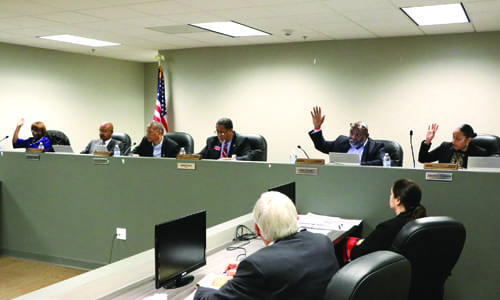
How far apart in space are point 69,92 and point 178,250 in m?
7.09

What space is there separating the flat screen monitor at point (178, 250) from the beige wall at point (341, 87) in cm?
493

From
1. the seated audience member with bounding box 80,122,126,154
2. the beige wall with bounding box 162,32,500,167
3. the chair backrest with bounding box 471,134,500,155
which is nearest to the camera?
the chair backrest with bounding box 471,134,500,155

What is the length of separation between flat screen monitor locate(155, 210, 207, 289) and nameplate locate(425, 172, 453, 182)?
Answer: 1.68 metres

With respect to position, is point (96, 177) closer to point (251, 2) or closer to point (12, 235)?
point (12, 235)

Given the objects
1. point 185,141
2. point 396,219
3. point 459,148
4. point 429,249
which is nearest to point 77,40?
point 185,141

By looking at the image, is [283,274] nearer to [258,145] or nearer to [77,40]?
[258,145]

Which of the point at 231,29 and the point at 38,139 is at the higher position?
the point at 231,29

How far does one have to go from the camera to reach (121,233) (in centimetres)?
456

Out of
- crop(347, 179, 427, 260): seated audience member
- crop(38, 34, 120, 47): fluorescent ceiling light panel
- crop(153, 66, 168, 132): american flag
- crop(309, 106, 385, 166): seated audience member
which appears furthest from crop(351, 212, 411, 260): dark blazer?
crop(153, 66, 168, 132): american flag

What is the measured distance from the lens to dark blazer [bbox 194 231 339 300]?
66.9 inches

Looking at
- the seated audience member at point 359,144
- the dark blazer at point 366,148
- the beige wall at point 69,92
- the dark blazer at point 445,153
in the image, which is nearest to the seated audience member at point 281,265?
the dark blazer at point 366,148

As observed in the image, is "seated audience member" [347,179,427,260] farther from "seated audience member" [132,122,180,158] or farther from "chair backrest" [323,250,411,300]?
"seated audience member" [132,122,180,158]

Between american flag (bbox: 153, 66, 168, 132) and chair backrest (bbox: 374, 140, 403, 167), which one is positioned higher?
american flag (bbox: 153, 66, 168, 132)

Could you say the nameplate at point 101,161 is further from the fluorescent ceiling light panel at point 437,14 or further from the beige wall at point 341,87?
the beige wall at point 341,87
